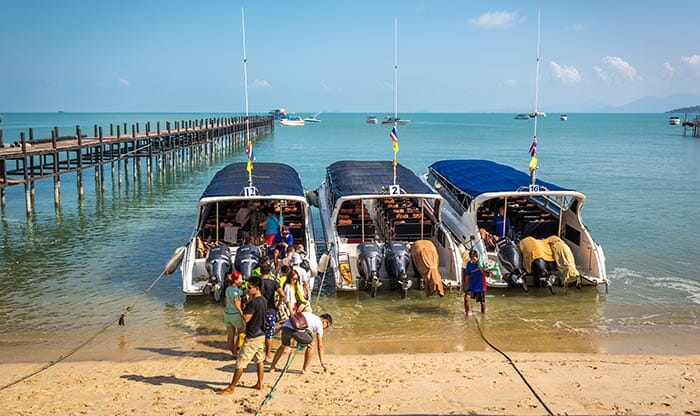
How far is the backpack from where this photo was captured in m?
8.48

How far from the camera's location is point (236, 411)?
→ 25.7ft

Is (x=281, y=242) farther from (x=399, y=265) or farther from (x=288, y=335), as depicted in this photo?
(x=288, y=335)

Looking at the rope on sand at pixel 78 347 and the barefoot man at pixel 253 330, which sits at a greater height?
the barefoot man at pixel 253 330

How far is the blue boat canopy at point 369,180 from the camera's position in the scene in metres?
15.1

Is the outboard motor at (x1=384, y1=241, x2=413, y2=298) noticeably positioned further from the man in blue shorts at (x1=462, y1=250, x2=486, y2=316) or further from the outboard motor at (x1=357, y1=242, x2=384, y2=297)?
the man in blue shorts at (x1=462, y1=250, x2=486, y2=316)

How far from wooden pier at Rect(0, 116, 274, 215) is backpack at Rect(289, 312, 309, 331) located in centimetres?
693

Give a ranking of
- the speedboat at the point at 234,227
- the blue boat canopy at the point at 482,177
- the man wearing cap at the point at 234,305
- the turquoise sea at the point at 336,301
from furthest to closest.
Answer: the blue boat canopy at the point at 482,177 < the speedboat at the point at 234,227 < the turquoise sea at the point at 336,301 < the man wearing cap at the point at 234,305

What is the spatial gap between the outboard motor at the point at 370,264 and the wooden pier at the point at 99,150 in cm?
412

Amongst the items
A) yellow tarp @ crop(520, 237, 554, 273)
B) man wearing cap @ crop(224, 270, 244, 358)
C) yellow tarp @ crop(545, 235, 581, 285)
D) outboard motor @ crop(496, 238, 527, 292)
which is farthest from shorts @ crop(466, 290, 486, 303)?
man wearing cap @ crop(224, 270, 244, 358)

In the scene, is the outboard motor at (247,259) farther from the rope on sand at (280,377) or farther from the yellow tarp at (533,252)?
the yellow tarp at (533,252)

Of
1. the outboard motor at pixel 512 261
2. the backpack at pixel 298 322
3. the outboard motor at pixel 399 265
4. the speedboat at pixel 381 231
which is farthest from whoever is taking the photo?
the outboard motor at pixel 512 261

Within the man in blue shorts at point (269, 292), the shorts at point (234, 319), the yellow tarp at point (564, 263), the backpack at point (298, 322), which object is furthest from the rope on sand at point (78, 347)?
the yellow tarp at point (564, 263)

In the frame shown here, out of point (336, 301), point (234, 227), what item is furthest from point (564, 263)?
point (234, 227)

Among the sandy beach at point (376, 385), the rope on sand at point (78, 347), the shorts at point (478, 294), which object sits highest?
the shorts at point (478, 294)
